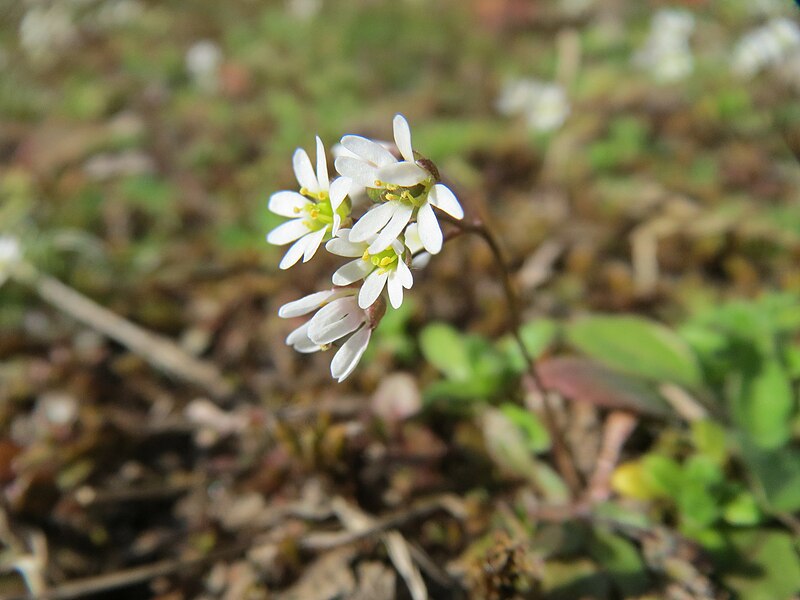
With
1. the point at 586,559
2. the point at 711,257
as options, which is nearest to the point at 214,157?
the point at 711,257

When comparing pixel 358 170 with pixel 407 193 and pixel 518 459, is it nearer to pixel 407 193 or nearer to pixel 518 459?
pixel 407 193

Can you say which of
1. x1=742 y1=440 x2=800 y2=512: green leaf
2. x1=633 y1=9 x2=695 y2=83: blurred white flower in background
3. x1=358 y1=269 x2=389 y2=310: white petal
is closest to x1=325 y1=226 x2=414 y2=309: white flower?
x1=358 y1=269 x2=389 y2=310: white petal

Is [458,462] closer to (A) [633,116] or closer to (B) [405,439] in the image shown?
(B) [405,439]

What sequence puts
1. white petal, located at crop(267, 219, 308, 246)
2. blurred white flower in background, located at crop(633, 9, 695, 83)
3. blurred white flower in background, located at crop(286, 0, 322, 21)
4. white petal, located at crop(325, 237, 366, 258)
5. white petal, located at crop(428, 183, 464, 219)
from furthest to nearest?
1. blurred white flower in background, located at crop(286, 0, 322, 21)
2. blurred white flower in background, located at crop(633, 9, 695, 83)
3. white petal, located at crop(267, 219, 308, 246)
4. white petal, located at crop(325, 237, 366, 258)
5. white petal, located at crop(428, 183, 464, 219)

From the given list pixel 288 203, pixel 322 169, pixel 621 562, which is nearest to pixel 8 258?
pixel 288 203

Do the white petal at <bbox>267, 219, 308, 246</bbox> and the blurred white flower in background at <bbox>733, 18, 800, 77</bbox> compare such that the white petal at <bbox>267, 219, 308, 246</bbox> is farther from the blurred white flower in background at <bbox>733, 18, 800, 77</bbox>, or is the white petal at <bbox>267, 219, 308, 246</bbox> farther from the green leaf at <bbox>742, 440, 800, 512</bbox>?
the blurred white flower in background at <bbox>733, 18, 800, 77</bbox>

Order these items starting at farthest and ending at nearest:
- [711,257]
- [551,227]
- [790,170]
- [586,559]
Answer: [790,170], [551,227], [711,257], [586,559]
